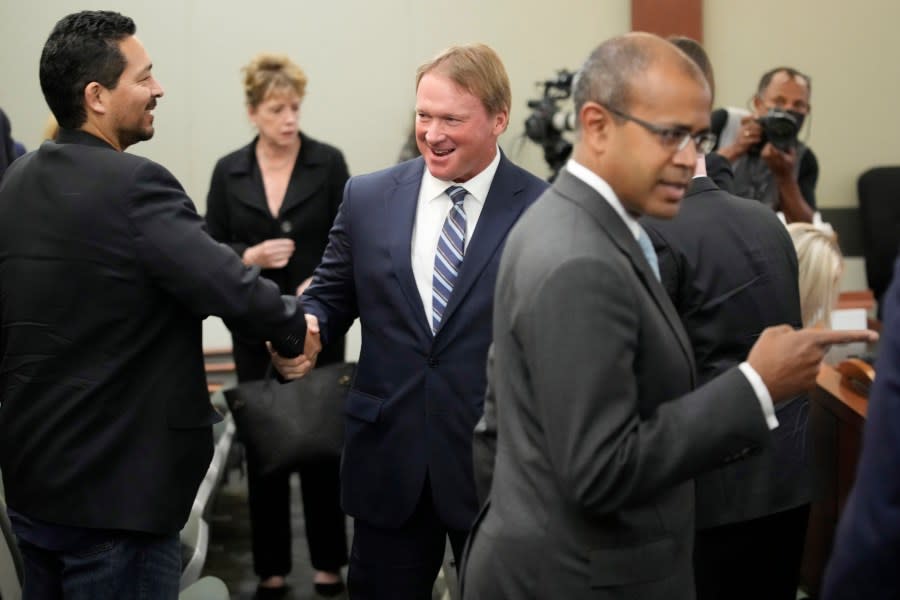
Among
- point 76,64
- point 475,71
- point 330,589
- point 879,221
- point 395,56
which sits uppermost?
point 76,64

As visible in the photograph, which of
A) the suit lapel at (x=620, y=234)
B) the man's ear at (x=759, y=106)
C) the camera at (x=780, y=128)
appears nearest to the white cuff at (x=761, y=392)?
the suit lapel at (x=620, y=234)

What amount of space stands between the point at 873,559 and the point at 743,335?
0.97 meters

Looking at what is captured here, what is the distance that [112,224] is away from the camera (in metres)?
2.11

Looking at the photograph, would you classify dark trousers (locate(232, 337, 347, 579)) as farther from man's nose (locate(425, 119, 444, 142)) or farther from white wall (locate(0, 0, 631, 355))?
white wall (locate(0, 0, 631, 355))

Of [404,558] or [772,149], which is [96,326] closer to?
[404,558]

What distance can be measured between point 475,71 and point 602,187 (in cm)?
94

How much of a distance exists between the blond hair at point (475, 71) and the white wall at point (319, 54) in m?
3.38

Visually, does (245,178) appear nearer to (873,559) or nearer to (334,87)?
(334,87)

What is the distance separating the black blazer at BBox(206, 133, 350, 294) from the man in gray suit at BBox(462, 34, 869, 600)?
7.74ft

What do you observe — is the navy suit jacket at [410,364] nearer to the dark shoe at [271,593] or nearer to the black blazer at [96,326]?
the black blazer at [96,326]

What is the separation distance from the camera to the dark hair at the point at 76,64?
2.17 metres

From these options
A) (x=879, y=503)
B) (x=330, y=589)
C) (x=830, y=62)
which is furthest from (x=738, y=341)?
(x=830, y=62)

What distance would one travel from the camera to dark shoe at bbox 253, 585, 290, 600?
12.5 feet

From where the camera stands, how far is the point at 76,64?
2172 mm
